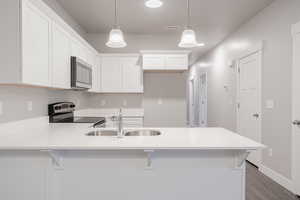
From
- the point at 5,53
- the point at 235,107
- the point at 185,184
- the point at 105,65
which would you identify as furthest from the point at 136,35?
the point at 185,184

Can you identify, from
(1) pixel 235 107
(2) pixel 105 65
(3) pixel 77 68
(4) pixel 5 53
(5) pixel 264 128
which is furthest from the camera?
(1) pixel 235 107

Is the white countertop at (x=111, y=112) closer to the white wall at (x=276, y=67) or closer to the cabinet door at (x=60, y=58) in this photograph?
the cabinet door at (x=60, y=58)

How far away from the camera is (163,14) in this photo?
11.4 ft

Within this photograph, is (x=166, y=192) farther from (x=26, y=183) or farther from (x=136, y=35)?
(x=136, y=35)

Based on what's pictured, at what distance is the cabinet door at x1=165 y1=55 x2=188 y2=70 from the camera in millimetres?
4027

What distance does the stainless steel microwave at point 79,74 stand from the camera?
103 inches

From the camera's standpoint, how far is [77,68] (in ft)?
8.79

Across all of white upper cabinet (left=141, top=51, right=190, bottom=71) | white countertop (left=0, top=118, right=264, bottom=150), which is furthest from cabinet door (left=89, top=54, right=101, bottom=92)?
white countertop (left=0, top=118, right=264, bottom=150)

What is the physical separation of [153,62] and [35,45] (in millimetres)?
2536

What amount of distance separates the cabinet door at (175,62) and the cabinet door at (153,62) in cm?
10

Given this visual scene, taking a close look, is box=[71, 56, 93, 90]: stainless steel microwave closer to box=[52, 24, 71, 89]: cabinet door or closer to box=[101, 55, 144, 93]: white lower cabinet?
box=[52, 24, 71, 89]: cabinet door

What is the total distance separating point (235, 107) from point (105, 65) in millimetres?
3042

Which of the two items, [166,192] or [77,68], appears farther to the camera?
[77,68]


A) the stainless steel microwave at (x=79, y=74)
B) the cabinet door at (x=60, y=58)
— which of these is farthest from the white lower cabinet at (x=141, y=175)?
the stainless steel microwave at (x=79, y=74)
